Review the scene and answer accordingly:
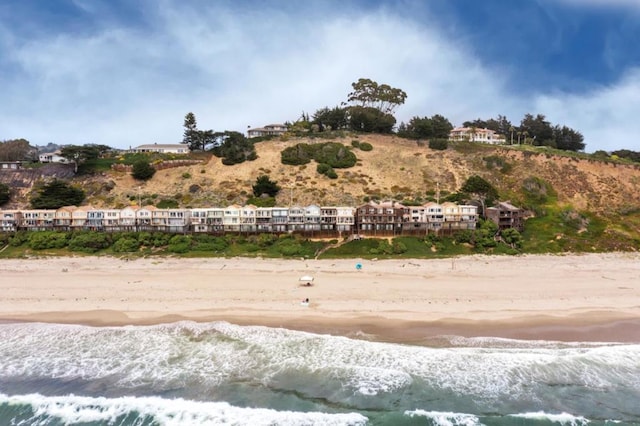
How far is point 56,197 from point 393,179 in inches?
2214

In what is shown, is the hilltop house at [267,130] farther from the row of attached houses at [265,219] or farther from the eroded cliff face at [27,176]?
the row of attached houses at [265,219]

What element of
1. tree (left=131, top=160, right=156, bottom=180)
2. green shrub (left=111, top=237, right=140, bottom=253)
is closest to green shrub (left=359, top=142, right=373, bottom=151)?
tree (left=131, top=160, right=156, bottom=180)

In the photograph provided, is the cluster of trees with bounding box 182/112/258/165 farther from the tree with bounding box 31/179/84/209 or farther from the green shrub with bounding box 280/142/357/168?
the tree with bounding box 31/179/84/209

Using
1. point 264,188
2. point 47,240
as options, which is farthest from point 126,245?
point 264,188

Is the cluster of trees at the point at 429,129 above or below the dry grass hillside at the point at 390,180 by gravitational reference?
above

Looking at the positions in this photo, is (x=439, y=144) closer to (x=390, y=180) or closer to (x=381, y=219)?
(x=390, y=180)

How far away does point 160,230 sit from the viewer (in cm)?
5219

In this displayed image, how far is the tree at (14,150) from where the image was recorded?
82.7 meters

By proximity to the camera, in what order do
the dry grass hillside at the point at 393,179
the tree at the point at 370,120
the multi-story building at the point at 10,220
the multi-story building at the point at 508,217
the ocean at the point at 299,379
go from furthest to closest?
1. the tree at the point at 370,120
2. the dry grass hillside at the point at 393,179
3. the multi-story building at the point at 10,220
4. the multi-story building at the point at 508,217
5. the ocean at the point at 299,379

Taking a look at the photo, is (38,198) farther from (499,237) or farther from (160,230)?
(499,237)

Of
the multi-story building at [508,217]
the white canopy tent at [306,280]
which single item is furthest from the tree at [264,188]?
the multi-story building at [508,217]

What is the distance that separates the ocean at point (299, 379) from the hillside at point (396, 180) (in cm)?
3807

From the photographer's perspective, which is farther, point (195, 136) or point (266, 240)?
point (195, 136)

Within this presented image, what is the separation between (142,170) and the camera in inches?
2721
